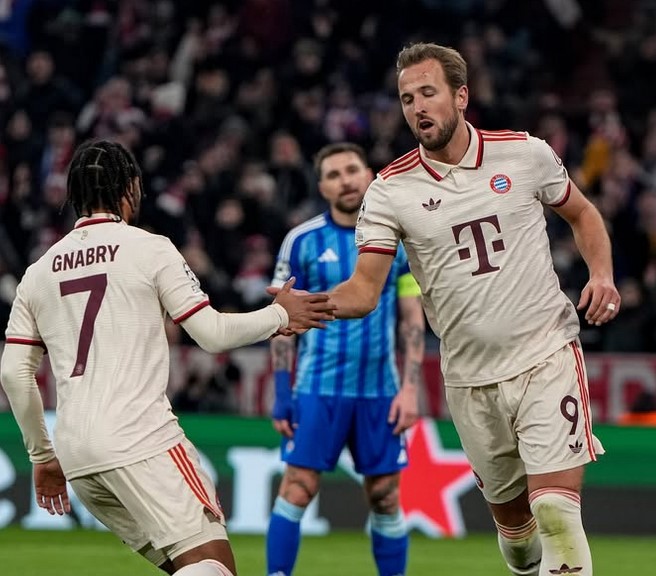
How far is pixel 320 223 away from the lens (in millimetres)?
8305

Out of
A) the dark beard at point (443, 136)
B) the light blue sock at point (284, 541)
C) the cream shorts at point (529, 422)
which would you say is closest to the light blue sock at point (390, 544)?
the light blue sock at point (284, 541)

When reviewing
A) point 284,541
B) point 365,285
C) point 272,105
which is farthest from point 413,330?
point 272,105

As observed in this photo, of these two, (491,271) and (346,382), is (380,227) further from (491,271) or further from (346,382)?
(346,382)

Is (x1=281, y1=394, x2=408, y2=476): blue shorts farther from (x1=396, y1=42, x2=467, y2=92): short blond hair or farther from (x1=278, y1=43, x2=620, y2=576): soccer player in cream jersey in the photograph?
(x1=396, y1=42, x2=467, y2=92): short blond hair

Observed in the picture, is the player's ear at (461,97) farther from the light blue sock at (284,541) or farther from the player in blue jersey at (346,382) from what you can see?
the light blue sock at (284,541)

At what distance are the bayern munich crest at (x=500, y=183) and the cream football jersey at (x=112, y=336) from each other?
4.66 feet

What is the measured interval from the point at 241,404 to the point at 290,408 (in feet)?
14.7

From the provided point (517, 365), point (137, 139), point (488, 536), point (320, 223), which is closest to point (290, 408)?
point (320, 223)

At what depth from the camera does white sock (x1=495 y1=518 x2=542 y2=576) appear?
21.9ft

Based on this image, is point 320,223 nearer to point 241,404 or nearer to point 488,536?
point 488,536

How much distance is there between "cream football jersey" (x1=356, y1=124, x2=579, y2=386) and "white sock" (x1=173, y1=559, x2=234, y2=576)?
1.50 meters

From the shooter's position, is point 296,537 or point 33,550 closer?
point 296,537

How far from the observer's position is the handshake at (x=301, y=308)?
19.4ft

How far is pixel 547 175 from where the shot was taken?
20.7 ft
